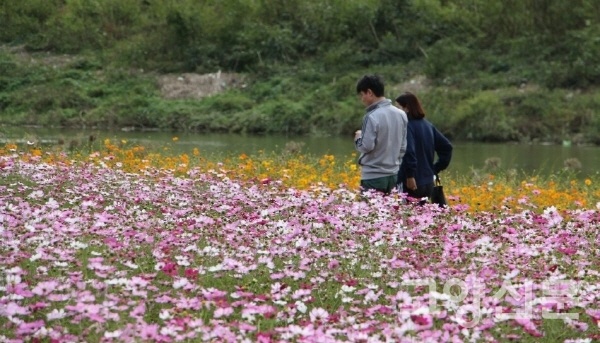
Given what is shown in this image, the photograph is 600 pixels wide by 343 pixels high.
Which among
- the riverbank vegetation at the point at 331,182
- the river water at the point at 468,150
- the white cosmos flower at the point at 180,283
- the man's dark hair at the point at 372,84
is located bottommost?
the river water at the point at 468,150

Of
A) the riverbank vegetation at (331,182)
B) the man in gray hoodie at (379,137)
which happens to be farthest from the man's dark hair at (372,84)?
the riverbank vegetation at (331,182)

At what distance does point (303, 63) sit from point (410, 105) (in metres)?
33.0

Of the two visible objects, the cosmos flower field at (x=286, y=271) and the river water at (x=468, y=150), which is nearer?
the cosmos flower field at (x=286, y=271)

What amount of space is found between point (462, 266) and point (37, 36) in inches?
1771

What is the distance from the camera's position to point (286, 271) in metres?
4.11

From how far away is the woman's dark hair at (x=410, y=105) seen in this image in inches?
280

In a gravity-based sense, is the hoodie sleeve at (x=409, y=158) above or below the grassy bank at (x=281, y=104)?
above

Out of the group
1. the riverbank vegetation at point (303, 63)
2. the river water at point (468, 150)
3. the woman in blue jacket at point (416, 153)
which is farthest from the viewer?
the riverbank vegetation at point (303, 63)

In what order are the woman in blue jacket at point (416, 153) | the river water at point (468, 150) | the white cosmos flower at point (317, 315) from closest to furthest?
the white cosmos flower at point (317, 315), the woman in blue jacket at point (416, 153), the river water at point (468, 150)

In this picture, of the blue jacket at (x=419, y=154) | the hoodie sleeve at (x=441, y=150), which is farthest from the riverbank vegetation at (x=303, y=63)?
the blue jacket at (x=419, y=154)

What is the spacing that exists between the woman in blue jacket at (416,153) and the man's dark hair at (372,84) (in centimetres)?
46

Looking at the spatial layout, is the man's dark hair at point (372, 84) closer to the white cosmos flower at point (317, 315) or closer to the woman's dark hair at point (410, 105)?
the woman's dark hair at point (410, 105)

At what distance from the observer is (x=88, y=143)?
50.3 feet

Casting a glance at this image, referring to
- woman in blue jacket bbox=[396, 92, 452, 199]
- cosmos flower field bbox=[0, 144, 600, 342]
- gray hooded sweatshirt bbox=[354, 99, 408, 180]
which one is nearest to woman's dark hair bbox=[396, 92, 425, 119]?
woman in blue jacket bbox=[396, 92, 452, 199]
